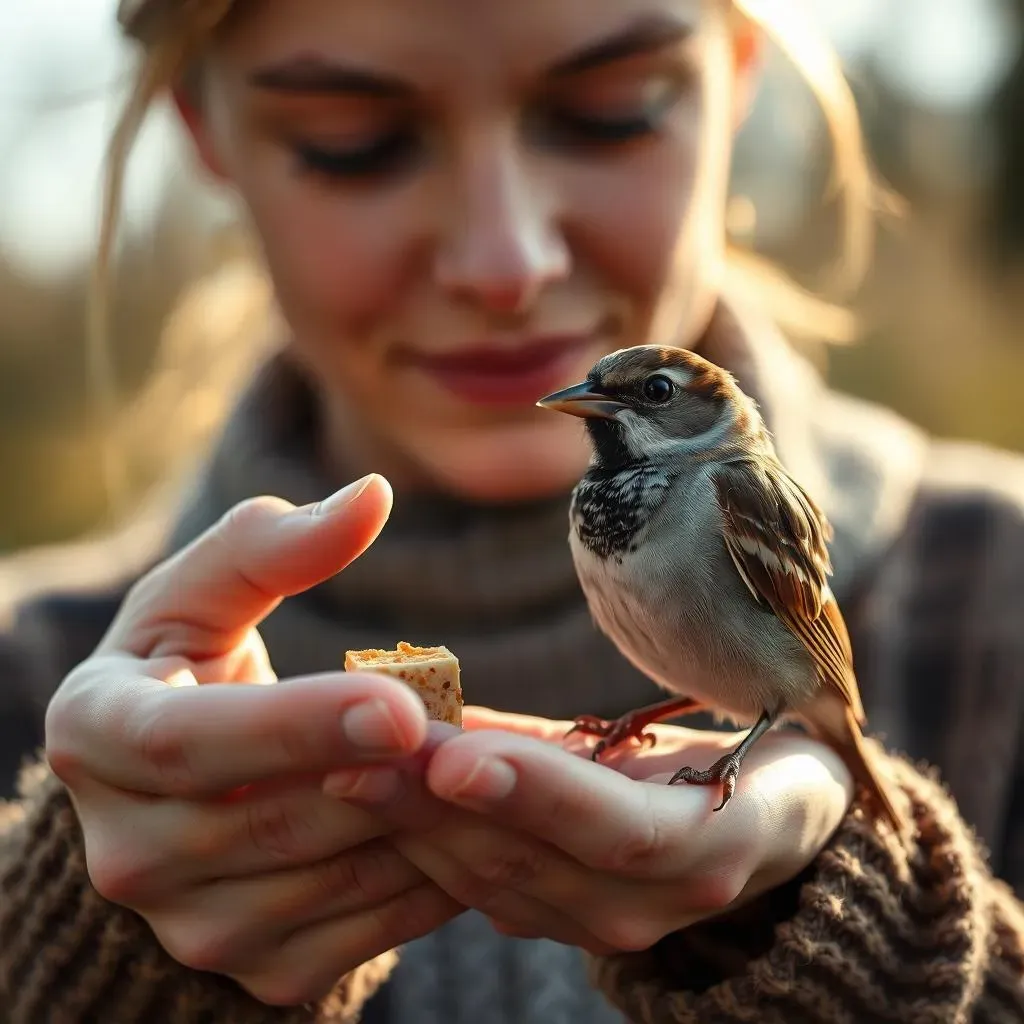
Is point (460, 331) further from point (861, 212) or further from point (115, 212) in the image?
point (861, 212)

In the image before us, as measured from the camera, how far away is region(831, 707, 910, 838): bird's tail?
1.23 m

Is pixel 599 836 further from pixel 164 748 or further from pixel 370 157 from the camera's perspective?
pixel 370 157

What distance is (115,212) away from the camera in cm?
192

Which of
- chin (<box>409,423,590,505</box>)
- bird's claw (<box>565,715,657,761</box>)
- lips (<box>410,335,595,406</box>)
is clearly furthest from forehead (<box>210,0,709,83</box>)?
bird's claw (<box>565,715,657,761</box>)

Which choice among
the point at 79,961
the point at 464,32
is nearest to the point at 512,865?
the point at 79,961

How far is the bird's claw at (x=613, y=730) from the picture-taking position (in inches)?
50.3

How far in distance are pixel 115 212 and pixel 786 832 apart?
1.43 meters

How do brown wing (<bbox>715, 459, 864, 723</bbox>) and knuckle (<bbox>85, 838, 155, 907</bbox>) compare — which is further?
brown wing (<bbox>715, 459, 864, 723</bbox>)

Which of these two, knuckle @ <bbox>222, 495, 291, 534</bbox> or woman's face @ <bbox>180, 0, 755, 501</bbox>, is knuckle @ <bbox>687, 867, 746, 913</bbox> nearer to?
knuckle @ <bbox>222, 495, 291, 534</bbox>

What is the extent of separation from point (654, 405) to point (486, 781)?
0.48 m

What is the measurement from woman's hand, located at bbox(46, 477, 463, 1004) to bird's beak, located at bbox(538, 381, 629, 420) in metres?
0.22

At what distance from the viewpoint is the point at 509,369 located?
1614 mm

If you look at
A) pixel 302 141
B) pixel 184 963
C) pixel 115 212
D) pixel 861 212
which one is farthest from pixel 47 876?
pixel 861 212

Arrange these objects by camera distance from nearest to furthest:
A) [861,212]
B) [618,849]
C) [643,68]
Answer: [618,849], [643,68], [861,212]
